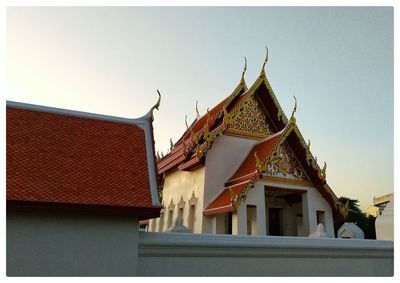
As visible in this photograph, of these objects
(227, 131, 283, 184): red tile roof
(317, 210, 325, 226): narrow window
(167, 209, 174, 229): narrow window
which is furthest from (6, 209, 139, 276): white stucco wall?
(167, 209, 174, 229): narrow window

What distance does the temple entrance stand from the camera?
9328mm

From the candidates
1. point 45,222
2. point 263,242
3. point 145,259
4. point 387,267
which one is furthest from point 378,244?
point 45,222

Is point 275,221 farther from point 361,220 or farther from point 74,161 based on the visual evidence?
point 361,220

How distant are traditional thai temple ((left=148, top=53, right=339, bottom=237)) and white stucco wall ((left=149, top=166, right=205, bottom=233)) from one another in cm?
3

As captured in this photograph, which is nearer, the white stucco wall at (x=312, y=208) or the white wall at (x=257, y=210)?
the white wall at (x=257, y=210)

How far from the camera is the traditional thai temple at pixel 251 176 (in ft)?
26.5

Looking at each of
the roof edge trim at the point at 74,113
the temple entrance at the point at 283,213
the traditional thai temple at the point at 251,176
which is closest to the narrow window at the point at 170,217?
the traditional thai temple at the point at 251,176

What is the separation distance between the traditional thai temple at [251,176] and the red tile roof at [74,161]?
10.5 feet

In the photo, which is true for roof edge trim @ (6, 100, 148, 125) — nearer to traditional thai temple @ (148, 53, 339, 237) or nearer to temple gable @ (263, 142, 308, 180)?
traditional thai temple @ (148, 53, 339, 237)

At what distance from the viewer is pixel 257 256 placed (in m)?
5.27

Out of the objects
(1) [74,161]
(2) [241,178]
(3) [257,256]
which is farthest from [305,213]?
(1) [74,161]

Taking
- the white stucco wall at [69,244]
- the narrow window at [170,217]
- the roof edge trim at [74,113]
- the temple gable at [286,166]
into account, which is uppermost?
the roof edge trim at [74,113]

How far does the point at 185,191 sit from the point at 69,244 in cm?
592

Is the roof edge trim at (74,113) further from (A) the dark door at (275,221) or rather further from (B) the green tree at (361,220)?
(B) the green tree at (361,220)
